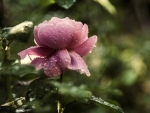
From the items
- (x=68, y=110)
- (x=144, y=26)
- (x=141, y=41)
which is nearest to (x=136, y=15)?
(x=144, y=26)

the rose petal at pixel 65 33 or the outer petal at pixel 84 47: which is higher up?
the rose petal at pixel 65 33

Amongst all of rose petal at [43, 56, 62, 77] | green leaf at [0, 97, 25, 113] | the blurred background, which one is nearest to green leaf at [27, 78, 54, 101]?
green leaf at [0, 97, 25, 113]

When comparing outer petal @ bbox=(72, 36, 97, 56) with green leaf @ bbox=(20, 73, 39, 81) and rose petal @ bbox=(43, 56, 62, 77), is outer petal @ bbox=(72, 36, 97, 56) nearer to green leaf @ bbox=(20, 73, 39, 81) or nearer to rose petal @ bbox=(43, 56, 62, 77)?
rose petal @ bbox=(43, 56, 62, 77)

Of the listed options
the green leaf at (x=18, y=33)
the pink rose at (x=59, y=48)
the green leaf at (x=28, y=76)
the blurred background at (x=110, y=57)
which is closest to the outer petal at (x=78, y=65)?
the pink rose at (x=59, y=48)

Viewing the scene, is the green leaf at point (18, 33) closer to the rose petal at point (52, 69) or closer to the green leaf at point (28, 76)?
the rose petal at point (52, 69)

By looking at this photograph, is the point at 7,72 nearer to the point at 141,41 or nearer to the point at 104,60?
the point at 104,60

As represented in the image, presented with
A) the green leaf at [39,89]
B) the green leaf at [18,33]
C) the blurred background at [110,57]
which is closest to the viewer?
the green leaf at [18,33]
